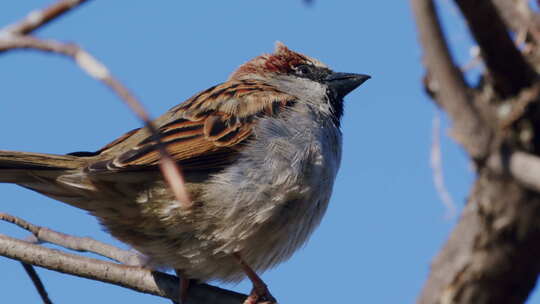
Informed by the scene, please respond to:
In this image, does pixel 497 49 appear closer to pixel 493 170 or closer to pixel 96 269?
pixel 493 170

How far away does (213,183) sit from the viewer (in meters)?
4.16

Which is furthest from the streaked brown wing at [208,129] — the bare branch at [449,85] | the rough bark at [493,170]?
the bare branch at [449,85]

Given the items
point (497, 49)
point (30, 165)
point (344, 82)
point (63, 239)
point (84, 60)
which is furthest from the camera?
point (344, 82)

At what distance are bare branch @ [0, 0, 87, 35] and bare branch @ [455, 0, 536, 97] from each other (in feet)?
2.68

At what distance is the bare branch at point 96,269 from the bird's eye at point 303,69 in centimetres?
228

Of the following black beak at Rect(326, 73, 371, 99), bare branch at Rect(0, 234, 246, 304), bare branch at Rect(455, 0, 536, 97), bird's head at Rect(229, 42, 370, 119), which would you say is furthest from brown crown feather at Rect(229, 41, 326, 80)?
bare branch at Rect(455, 0, 536, 97)

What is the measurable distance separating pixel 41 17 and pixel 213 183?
9.27 ft

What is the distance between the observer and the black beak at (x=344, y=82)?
18.6 feet

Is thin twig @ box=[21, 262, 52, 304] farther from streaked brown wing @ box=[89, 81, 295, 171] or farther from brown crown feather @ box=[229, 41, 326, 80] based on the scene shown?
brown crown feather @ box=[229, 41, 326, 80]

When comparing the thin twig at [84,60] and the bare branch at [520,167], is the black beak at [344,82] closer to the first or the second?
the bare branch at [520,167]

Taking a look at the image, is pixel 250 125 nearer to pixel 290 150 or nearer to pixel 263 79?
pixel 290 150

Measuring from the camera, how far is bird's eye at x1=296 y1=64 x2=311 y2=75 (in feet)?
19.1

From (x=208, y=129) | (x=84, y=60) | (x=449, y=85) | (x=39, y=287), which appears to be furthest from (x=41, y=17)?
(x=208, y=129)

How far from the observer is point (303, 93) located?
18.3ft
